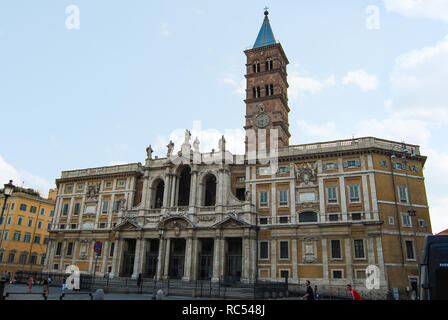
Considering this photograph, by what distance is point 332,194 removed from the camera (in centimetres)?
3916

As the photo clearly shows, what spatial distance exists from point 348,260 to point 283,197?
9927 mm

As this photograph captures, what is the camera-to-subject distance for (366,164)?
Answer: 127 feet

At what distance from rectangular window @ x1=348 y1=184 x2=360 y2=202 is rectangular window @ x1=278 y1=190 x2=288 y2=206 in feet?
23.6

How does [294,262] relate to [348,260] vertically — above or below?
below

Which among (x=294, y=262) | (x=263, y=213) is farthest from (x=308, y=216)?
(x=294, y=262)

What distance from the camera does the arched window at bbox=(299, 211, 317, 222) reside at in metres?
39.1

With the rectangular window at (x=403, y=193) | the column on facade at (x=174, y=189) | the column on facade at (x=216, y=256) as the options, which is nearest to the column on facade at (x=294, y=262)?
the column on facade at (x=216, y=256)

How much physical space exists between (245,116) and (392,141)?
2040cm

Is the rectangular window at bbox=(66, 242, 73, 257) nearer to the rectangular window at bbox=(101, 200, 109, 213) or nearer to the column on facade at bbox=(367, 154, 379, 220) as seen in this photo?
the rectangular window at bbox=(101, 200, 109, 213)

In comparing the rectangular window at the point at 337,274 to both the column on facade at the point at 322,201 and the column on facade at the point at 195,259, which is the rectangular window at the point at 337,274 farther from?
the column on facade at the point at 195,259

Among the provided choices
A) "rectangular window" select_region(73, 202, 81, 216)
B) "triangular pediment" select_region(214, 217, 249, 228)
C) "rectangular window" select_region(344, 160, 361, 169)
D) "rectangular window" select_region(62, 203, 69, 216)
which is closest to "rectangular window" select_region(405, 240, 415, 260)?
"rectangular window" select_region(344, 160, 361, 169)

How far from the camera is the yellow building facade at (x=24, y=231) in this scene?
2350 inches

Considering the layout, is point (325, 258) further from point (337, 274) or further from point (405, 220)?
point (405, 220)
